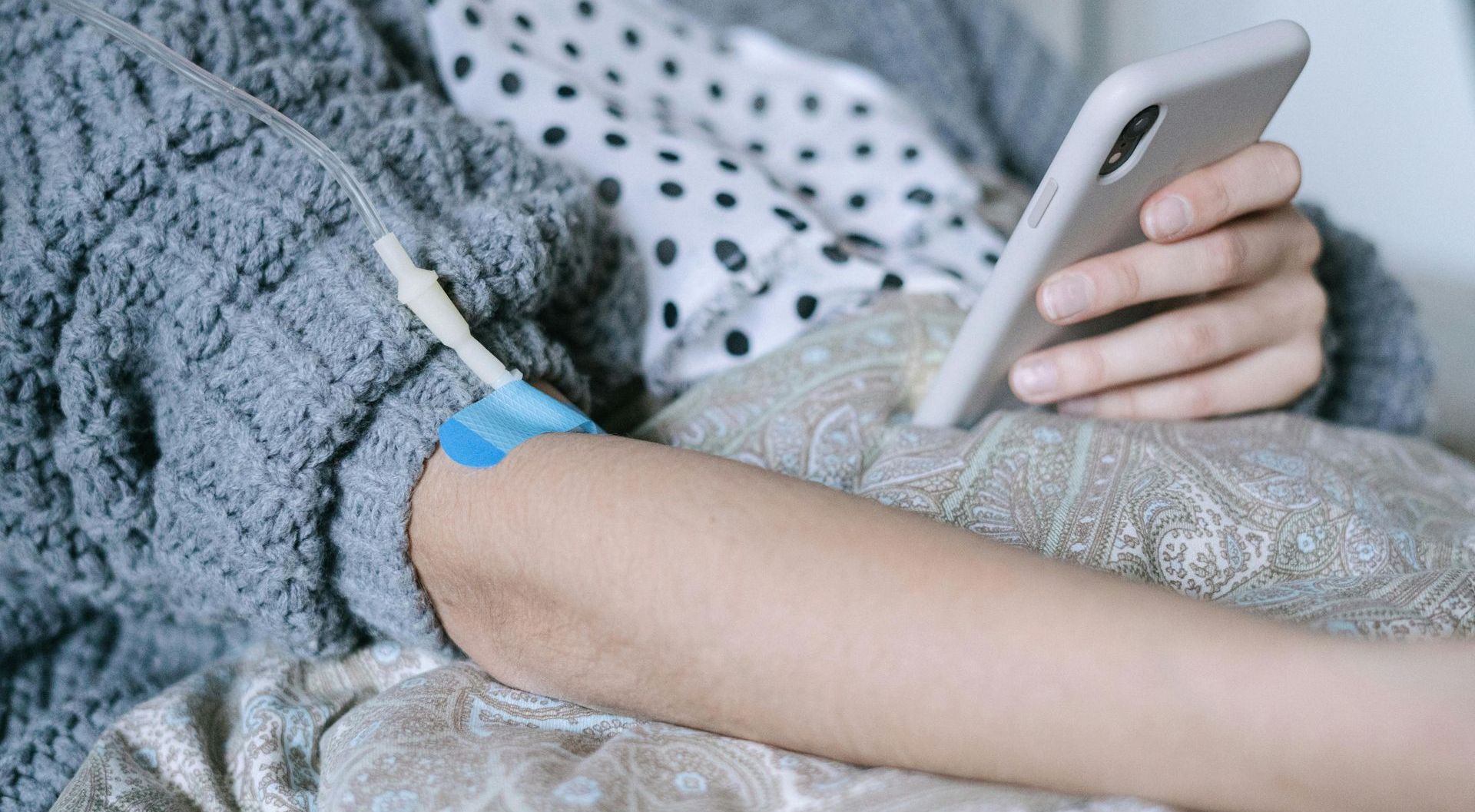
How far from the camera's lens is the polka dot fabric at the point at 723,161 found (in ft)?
2.33

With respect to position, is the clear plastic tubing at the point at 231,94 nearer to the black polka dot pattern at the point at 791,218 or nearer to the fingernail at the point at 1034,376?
the black polka dot pattern at the point at 791,218

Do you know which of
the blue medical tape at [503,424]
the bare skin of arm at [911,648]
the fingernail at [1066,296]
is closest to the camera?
the bare skin of arm at [911,648]

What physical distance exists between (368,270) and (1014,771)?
40 centimetres

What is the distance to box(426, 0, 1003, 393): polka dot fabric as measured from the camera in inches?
28.0

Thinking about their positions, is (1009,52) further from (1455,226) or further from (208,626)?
(208,626)

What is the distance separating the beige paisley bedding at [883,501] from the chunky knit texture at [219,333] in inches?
2.1

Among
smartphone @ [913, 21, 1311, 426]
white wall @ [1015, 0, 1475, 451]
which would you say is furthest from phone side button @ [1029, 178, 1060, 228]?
white wall @ [1015, 0, 1475, 451]

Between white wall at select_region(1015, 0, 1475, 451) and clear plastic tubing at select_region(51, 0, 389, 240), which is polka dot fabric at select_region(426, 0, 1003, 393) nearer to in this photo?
clear plastic tubing at select_region(51, 0, 389, 240)

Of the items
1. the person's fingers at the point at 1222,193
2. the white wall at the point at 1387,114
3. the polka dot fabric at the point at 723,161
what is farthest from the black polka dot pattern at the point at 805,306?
the white wall at the point at 1387,114

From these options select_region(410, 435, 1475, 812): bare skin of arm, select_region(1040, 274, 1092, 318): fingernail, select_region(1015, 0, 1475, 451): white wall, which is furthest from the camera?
select_region(1015, 0, 1475, 451): white wall

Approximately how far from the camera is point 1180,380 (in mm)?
729

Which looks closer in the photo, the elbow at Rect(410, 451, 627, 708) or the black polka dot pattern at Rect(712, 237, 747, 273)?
the elbow at Rect(410, 451, 627, 708)

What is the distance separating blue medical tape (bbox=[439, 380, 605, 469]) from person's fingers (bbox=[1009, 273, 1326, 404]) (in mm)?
320

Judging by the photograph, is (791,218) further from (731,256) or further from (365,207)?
(365,207)
